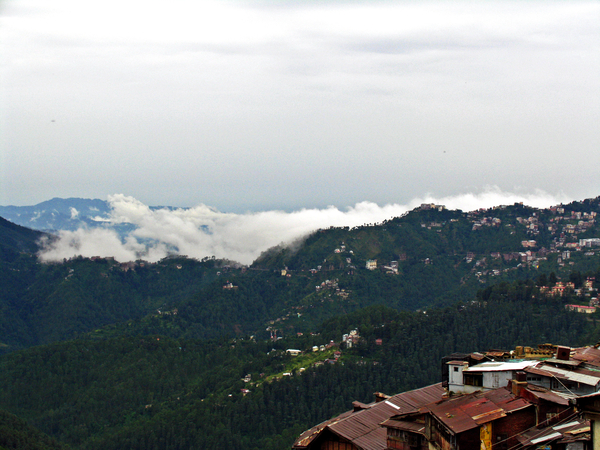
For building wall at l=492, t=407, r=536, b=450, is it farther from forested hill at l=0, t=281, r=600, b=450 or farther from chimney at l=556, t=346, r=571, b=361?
forested hill at l=0, t=281, r=600, b=450

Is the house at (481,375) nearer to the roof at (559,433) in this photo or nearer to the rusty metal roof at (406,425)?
the rusty metal roof at (406,425)

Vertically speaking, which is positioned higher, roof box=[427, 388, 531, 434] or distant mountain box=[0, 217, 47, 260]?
distant mountain box=[0, 217, 47, 260]

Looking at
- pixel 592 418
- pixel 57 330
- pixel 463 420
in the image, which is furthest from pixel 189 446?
pixel 57 330

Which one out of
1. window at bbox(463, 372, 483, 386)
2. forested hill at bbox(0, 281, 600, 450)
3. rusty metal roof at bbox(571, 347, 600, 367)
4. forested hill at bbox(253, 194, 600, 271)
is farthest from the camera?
forested hill at bbox(253, 194, 600, 271)

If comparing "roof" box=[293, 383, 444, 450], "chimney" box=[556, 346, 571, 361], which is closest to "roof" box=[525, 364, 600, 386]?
"chimney" box=[556, 346, 571, 361]

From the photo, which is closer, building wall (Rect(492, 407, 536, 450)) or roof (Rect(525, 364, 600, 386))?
building wall (Rect(492, 407, 536, 450))

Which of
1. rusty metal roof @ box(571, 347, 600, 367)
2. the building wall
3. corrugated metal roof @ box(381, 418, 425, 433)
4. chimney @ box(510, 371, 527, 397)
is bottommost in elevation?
corrugated metal roof @ box(381, 418, 425, 433)

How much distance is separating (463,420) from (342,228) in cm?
14348

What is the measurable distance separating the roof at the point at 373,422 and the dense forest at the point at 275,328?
3799 centimetres

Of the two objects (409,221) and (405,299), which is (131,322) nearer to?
(405,299)

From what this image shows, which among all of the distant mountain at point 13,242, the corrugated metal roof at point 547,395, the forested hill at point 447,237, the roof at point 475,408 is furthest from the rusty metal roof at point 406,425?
the distant mountain at point 13,242

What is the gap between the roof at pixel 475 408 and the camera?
1702cm

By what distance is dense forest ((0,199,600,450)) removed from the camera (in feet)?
231

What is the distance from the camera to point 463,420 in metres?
17.2
